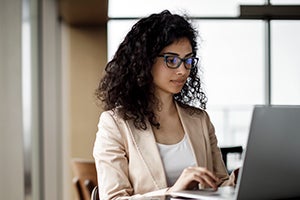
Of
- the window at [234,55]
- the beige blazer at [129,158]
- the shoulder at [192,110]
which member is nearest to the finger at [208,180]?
the beige blazer at [129,158]

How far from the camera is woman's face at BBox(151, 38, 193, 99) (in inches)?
83.6

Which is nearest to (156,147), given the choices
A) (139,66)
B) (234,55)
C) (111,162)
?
(111,162)

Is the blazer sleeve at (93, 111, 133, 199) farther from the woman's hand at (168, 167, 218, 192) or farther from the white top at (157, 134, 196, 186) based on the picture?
the woman's hand at (168, 167, 218, 192)

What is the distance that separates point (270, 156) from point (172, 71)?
0.61 m

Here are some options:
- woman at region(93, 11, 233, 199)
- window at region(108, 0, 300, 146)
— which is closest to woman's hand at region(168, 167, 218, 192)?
woman at region(93, 11, 233, 199)

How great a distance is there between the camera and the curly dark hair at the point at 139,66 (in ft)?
7.16

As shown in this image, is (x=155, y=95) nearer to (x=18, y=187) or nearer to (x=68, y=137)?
(x=18, y=187)

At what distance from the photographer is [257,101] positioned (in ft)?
22.8

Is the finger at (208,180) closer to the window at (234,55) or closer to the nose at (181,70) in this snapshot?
the nose at (181,70)

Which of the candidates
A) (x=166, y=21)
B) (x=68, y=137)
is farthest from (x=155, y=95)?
(x=68, y=137)

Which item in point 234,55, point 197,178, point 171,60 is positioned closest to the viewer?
point 197,178

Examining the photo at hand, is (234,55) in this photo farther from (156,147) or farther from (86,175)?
(156,147)

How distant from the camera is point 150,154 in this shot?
2117 mm

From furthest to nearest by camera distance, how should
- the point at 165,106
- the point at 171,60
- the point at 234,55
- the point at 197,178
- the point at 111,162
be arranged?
the point at 234,55 → the point at 165,106 → the point at 171,60 → the point at 111,162 → the point at 197,178
